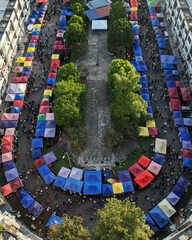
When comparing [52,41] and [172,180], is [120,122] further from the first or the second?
[52,41]

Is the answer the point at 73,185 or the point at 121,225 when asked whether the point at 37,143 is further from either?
the point at 121,225

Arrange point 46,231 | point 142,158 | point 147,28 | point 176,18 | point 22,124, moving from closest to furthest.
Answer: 1. point 46,231
2. point 142,158
3. point 22,124
4. point 176,18
5. point 147,28

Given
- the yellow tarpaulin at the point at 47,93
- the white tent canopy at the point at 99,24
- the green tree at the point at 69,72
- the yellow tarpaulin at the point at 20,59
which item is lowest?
the yellow tarpaulin at the point at 47,93

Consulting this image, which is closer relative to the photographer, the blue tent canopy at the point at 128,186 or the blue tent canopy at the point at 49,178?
the blue tent canopy at the point at 128,186

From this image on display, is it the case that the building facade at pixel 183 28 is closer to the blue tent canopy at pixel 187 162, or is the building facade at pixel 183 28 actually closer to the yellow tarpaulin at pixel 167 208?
the blue tent canopy at pixel 187 162

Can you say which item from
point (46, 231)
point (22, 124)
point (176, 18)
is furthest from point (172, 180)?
point (176, 18)

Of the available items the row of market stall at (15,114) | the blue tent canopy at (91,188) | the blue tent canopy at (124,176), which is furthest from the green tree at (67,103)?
the blue tent canopy at (124,176)

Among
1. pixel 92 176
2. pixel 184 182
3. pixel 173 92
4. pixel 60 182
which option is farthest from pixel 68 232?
pixel 173 92
